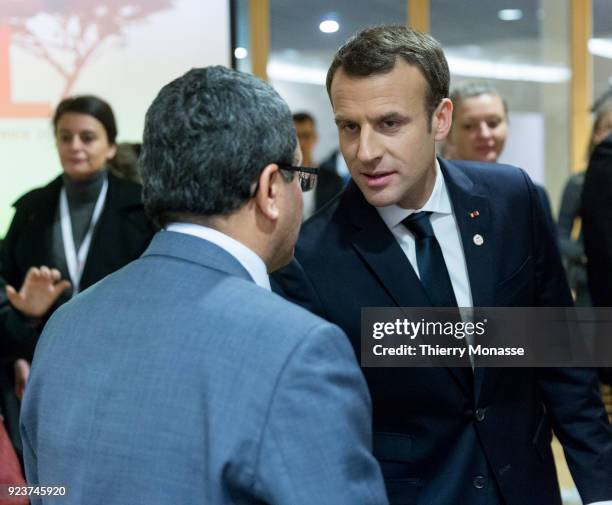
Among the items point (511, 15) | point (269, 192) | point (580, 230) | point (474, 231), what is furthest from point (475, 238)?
point (511, 15)

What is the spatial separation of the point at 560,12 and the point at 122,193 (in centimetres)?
514

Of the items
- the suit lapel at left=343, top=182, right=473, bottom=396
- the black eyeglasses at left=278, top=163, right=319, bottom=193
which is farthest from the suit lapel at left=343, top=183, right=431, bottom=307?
the black eyeglasses at left=278, top=163, right=319, bottom=193

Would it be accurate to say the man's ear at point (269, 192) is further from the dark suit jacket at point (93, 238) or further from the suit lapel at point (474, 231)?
the dark suit jacket at point (93, 238)

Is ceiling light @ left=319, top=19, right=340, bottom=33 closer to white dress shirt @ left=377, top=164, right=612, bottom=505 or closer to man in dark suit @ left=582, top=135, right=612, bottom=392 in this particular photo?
man in dark suit @ left=582, top=135, right=612, bottom=392

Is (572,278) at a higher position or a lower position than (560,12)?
lower

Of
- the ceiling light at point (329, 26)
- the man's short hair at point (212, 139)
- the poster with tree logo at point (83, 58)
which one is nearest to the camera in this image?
the man's short hair at point (212, 139)

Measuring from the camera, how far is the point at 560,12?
6930 mm

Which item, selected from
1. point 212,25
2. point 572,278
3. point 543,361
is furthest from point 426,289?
point 572,278

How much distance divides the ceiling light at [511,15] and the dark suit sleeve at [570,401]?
567 cm

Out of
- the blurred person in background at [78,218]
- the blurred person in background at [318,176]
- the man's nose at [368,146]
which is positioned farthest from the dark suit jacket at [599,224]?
the blurred person in background at [318,176]

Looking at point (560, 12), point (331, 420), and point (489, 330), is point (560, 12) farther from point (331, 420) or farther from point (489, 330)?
point (331, 420)

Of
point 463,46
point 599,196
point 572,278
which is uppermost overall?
point 463,46

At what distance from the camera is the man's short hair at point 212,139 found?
3.67 feet

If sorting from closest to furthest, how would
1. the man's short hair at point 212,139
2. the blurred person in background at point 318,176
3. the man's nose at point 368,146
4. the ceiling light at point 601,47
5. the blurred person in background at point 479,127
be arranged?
the man's short hair at point 212,139 < the man's nose at point 368,146 < the blurred person in background at point 479,127 < the blurred person in background at point 318,176 < the ceiling light at point 601,47
